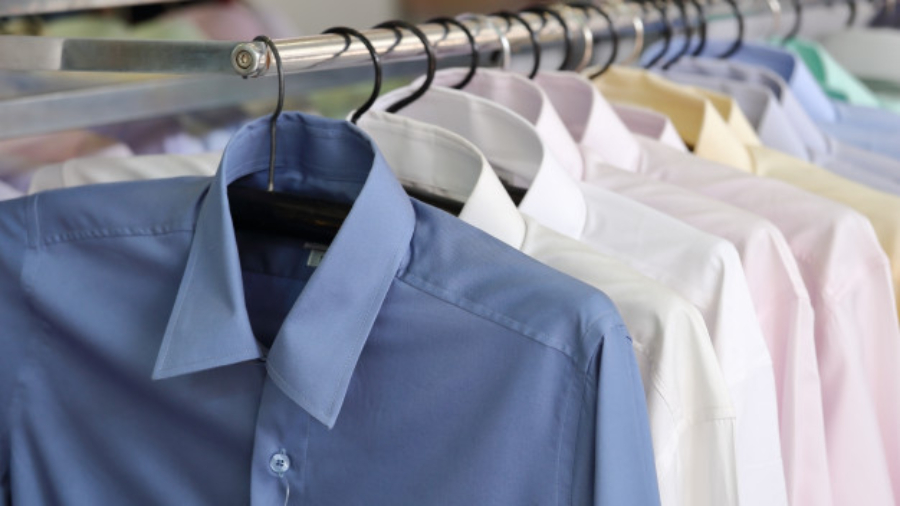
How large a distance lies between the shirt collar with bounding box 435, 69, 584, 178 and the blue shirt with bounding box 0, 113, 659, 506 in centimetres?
21

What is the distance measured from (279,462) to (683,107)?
0.65 metres

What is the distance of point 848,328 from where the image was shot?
2.82ft

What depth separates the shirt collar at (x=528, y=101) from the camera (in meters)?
0.92

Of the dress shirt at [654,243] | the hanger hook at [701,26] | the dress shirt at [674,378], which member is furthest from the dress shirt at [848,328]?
the hanger hook at [701,26]

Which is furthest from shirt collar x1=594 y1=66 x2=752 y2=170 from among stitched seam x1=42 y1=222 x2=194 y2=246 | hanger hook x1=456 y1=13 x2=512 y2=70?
stitched seam x1=42 y1=222 x2=194 y2=246

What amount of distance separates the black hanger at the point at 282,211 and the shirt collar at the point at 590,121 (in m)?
0.29

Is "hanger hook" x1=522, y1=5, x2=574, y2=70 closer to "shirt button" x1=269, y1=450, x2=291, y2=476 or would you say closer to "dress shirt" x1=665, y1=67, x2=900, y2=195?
"dress shirt" x1=665, y1=67, x2=900, y2=195

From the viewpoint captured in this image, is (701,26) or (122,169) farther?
(701,26)

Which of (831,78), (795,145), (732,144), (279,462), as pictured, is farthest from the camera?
(831,78)

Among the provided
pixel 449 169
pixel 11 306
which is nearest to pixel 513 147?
pixel 449 169

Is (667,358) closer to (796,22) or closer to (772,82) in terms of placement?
(772,82)

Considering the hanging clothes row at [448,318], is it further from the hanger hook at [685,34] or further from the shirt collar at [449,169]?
the hanger hook at [685,34]

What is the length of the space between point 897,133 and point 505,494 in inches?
32.2

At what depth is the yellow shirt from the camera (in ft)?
3.12
